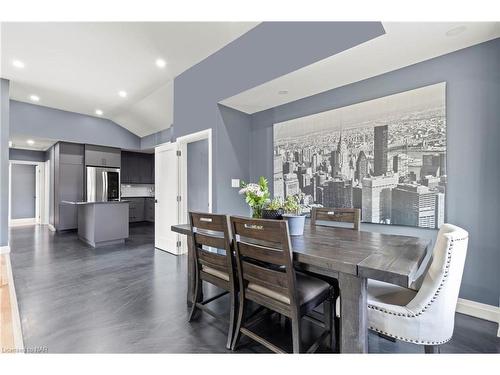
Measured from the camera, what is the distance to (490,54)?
208cm

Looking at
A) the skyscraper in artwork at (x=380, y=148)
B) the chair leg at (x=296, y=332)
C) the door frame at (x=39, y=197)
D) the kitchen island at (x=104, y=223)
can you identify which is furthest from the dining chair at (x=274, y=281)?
the door frame at (x=39, y=197)

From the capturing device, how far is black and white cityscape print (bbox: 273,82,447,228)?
235 cm

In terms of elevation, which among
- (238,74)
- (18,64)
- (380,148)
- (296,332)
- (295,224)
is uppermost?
(18,64)

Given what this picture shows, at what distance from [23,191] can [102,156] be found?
363cm

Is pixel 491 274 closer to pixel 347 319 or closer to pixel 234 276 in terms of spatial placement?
pixel 347 319

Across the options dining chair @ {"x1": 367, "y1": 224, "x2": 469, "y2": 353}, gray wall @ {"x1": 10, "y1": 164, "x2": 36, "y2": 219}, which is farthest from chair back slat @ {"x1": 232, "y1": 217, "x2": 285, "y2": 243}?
gray wall @ {"x1": 10, "y1": 164, "x2": 36, "y2": 219}

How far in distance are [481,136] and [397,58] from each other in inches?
39.9

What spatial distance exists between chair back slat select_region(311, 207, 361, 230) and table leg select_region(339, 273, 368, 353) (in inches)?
41.0

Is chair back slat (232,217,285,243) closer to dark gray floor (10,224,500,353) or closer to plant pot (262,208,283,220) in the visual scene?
plant pot (262,208,283,220)

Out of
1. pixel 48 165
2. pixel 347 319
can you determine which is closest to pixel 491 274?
pixel 347 319

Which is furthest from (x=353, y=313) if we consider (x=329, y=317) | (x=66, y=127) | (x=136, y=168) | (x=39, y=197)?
(x=39, y=197)

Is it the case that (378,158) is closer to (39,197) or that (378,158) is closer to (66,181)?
(66,181)

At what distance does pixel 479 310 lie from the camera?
6.93 ft

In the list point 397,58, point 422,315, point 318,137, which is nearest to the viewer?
point 422,315
